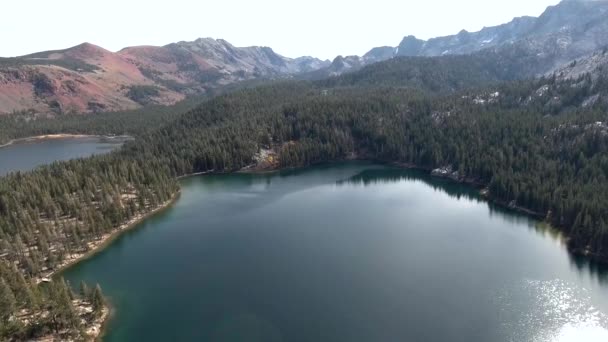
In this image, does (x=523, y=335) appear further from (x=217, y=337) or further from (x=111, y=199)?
(x=111, y=199)

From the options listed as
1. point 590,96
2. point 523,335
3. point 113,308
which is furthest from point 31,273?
point 590,96

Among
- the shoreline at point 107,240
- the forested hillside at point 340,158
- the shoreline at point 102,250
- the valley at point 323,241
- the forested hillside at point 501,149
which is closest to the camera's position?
the shoreline at point 102,250

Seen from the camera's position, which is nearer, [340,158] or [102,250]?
[102,250]

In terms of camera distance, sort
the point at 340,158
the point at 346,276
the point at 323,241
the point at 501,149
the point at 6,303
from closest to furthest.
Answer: the point at 6,303 < the point at 346,276 < the point at 323,241 < the point at 501,149 < the point at 340,158

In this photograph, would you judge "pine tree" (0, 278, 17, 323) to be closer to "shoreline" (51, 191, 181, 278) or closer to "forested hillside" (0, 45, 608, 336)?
"forested hillside" (0, 45, 608, 336)

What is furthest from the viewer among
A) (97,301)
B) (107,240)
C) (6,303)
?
(107,240)

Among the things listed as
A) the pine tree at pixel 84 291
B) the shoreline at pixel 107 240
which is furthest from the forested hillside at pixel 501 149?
the pine tree at pixel 84 291

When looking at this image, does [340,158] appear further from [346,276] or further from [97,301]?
[97,301]

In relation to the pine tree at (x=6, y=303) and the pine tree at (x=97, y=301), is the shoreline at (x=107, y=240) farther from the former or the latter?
the pine tree at (x=6, y=303)

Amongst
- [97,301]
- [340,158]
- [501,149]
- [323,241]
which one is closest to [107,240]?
[97,301]

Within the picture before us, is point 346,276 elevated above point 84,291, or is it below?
below
